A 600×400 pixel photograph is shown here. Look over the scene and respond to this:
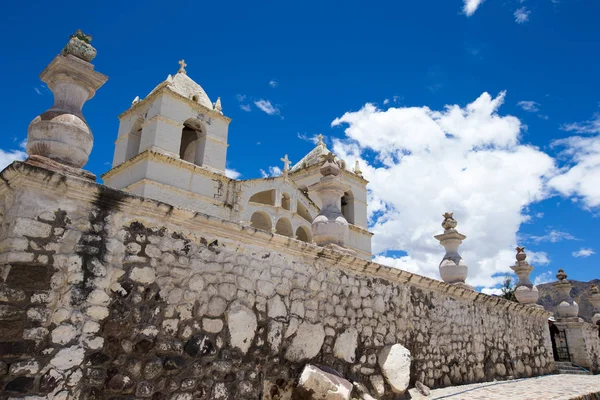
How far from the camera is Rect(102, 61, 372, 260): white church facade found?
17.1 meters

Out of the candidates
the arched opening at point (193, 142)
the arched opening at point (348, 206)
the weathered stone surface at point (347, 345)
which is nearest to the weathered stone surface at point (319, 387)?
the weathered stone surface at point (347, 345)

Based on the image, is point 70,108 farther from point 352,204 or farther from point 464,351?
point 352,204

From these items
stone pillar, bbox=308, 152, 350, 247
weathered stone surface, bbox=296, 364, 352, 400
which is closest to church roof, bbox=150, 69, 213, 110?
stone pillar, bbox=308, 152, 350, 247

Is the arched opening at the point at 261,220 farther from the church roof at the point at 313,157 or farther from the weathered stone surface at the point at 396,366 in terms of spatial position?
the weathered stone surface at the point at 396,366

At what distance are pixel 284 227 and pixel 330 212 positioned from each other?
15.5 meters

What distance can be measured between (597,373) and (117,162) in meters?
18.4

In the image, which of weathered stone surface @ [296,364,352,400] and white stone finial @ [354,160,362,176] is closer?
weathered stone surface @ [296,364,352,400]

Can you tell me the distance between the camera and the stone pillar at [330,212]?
6008 mm

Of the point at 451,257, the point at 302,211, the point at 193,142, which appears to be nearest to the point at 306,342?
the point at 451,257

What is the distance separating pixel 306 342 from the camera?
4918mm

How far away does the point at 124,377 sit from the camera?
3.48 meters

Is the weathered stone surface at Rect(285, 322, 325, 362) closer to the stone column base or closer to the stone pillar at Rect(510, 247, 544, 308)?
the stone column base

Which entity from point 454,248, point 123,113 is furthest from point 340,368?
point 123,113

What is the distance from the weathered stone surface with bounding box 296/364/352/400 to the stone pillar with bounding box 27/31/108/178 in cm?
288
